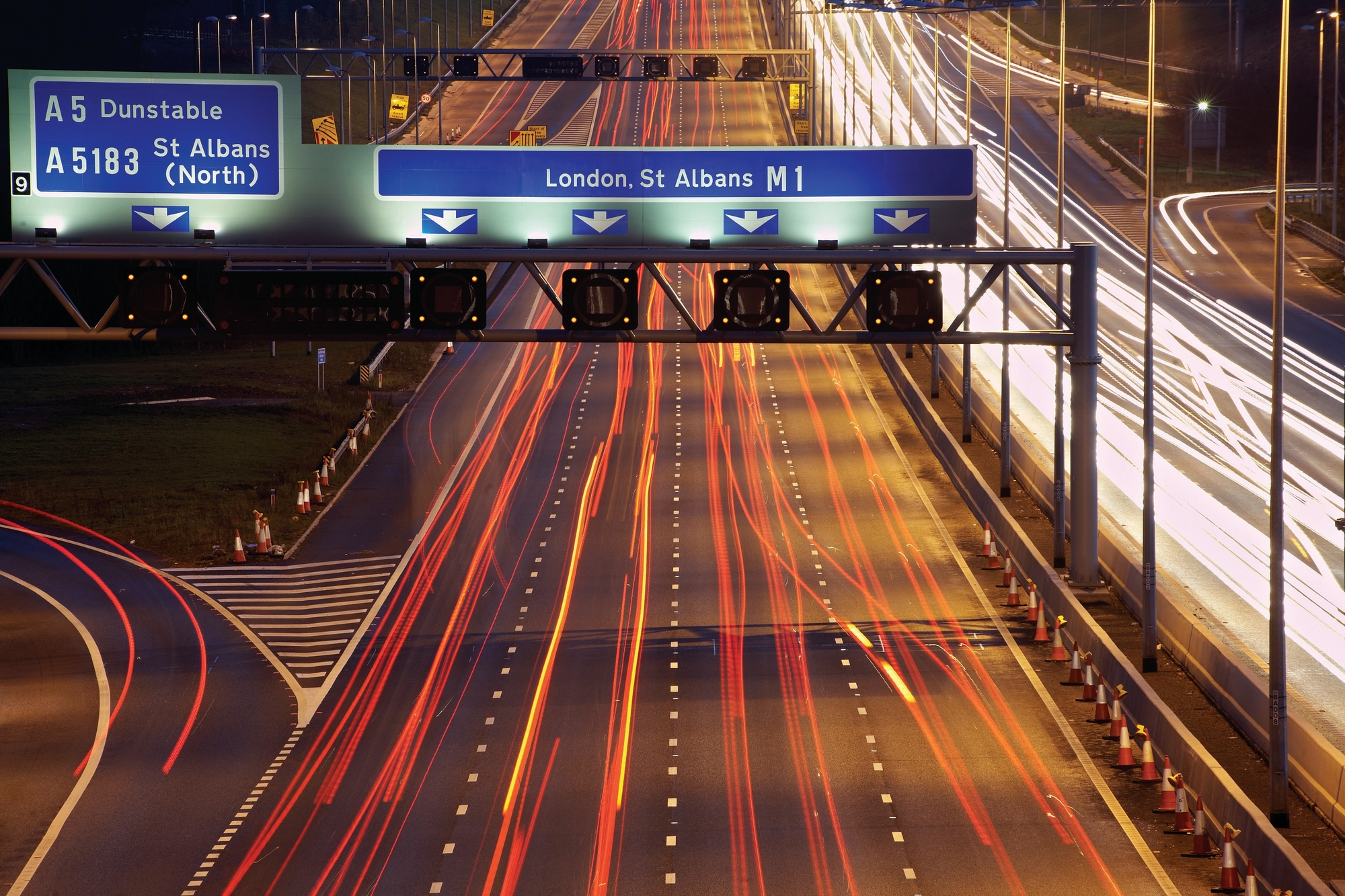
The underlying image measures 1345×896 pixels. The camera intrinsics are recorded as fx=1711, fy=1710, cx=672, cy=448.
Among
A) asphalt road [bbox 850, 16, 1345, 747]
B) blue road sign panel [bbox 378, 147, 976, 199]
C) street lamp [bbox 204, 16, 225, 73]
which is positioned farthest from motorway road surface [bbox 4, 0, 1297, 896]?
street lamp [bbox 204, 16, 225, 73]

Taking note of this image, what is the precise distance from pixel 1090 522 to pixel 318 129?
92.9 ft

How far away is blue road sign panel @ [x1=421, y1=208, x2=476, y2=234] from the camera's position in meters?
30.2

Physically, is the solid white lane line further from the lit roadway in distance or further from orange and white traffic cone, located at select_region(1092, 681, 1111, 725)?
the lit roadway in distance

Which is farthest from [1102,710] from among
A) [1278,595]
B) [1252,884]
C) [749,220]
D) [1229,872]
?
[749,220]

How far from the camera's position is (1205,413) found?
5359cm

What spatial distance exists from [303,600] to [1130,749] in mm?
18677

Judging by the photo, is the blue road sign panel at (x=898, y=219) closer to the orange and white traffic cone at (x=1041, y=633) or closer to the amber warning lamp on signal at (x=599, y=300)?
the amber warning lamp on signal at (x=599, y=300)

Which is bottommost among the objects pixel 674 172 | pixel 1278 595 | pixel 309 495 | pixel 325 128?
pixel 309 495

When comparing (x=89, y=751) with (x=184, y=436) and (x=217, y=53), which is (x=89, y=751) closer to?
(x=184, y=436)

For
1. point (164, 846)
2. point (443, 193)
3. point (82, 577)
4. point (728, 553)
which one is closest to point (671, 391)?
point (728, 553)

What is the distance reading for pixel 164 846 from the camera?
22984 millimetres

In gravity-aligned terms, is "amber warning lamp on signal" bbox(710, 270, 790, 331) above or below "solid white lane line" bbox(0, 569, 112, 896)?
above

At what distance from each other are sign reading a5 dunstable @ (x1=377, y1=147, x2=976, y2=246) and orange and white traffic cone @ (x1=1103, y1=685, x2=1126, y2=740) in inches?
341

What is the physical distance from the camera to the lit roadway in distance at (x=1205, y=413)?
3544 cm
